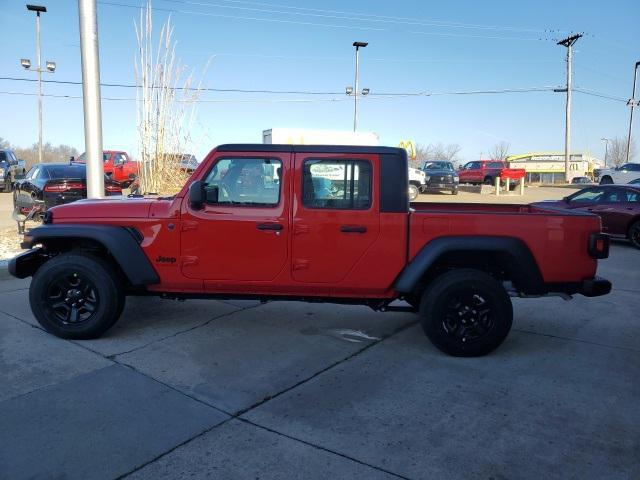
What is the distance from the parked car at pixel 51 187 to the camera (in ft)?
33.3

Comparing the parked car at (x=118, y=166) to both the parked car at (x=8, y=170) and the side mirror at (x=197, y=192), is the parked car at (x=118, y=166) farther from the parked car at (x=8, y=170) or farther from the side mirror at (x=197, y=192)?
the side mirror at (x=197, y=192)

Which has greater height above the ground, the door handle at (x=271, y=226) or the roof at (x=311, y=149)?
the roof at (x=311, y=149)

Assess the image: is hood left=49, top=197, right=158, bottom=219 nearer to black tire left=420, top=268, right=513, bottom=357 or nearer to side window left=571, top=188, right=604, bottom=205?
black tire left=420, top=268, right=513, bottom=357

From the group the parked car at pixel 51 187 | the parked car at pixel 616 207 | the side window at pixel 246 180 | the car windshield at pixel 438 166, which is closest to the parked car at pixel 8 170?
the parked car at pixel 51 187

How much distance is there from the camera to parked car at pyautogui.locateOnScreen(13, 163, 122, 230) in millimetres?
10141

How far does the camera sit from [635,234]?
10688 millimetres

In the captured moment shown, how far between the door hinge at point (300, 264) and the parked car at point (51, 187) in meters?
7.10

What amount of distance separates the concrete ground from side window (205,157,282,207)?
1.30m

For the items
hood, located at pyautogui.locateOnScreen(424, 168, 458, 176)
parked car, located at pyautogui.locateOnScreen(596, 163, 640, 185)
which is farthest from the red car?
hood, located at pyautogui.locateOnScreen(424, 168, 458, 176)

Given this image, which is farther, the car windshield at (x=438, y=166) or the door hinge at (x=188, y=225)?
the car windshield at (x=438, y=166)

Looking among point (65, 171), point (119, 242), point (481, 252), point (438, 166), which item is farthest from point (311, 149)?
point (438, 166)

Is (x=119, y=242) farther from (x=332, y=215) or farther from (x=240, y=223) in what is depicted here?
(x=332, y=215)

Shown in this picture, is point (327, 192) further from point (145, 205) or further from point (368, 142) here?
point (368, 142)

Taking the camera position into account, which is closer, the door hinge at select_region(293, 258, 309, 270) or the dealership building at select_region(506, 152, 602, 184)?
the door hinge at select_region(293, 258, 309, 270)
